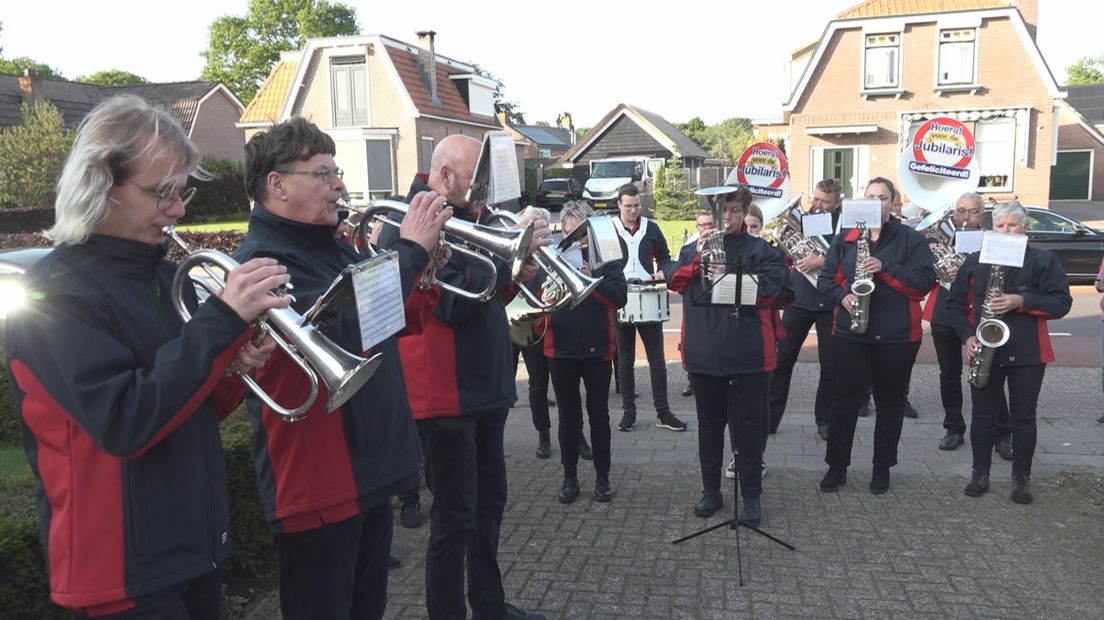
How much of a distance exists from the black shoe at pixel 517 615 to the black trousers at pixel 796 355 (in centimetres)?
367

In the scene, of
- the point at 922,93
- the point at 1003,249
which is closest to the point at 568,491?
the point at 1003,249

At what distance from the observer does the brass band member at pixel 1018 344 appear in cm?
539

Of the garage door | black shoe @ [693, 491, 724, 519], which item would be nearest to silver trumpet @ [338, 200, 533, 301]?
black shoe @ [693, 491, 724, 519]

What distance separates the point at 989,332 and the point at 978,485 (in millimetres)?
1067

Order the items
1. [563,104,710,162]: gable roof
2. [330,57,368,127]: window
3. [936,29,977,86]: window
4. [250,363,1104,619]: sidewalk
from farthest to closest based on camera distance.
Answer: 1. [563,104,710,162]: gable roof
2. [330,57,368,127]: window
3. [936,29,977,86]: window
4. [250,363,1104,619]: sidewalk

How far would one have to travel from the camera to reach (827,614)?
3.98 meters

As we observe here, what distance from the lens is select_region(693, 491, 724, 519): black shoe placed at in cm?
529

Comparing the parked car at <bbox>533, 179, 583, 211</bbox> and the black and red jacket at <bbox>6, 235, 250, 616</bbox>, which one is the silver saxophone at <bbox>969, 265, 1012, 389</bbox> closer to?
the black and red jacket at <bbox>6, 235, 250, 616</bbox>

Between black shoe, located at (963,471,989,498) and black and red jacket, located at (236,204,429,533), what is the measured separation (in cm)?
441

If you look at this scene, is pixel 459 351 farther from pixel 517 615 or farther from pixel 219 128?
pixel 219 128

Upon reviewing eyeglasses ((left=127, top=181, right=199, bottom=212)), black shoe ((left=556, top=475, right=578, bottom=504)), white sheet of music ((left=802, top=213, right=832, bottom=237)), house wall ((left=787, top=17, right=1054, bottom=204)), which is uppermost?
house wall ((left=787, top=17, right=1054, bottom=204))

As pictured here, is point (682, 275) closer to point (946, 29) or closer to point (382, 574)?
point (382, 574)

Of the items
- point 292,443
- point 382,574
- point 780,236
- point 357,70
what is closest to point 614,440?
point 780,236

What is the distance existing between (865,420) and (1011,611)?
11.9 feet
